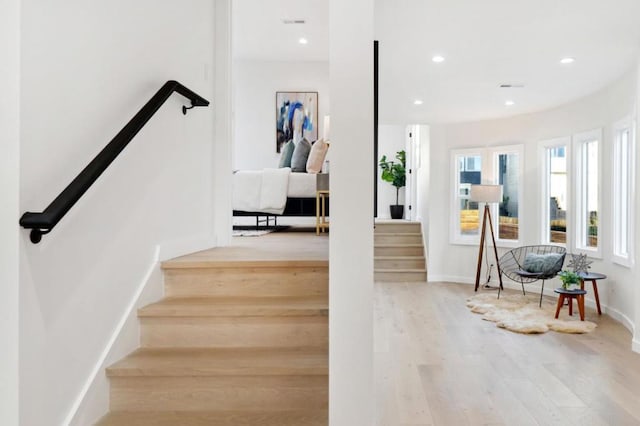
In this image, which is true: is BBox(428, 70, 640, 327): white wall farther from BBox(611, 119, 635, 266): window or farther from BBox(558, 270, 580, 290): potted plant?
BBox(558, 270, 580, 290): potted plant

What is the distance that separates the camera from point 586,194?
620cm

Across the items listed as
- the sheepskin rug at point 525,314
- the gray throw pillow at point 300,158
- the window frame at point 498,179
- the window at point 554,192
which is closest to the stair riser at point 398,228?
the window frame at point 498,179

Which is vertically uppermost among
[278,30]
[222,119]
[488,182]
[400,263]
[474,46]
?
[278,30]

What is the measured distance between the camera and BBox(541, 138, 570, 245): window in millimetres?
6672

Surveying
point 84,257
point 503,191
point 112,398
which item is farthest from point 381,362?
point 503,191

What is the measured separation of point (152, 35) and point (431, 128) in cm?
651

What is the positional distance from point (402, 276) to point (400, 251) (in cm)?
61

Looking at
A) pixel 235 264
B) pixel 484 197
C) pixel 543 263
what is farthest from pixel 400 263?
pixel 235 264

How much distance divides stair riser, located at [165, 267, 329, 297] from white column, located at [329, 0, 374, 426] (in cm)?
86

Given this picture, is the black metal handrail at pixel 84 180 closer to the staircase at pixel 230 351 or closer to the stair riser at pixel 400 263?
the staircase at pixel 230 351

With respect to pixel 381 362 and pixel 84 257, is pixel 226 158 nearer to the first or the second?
pixel 84 257

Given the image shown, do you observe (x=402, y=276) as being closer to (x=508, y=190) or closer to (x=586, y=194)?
(x=508, y=190)

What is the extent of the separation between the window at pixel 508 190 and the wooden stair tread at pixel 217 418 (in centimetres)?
644

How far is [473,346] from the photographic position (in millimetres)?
4191
